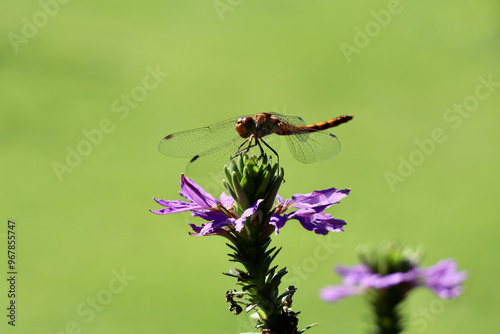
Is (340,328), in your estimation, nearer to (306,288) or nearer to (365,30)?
(306,288)

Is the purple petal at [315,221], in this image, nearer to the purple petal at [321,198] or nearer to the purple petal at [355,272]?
the purple petal at [321,198]

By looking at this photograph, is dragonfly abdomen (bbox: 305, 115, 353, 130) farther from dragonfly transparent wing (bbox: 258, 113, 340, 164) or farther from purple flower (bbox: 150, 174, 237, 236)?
purple flower (bbox: 150, 174, 237, 236)

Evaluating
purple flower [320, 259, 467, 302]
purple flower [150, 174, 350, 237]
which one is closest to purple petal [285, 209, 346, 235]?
purple flower [150, 174, 350, 237]

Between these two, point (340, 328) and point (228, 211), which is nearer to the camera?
point (228, 211)

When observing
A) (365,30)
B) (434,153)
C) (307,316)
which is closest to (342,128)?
(434,153)

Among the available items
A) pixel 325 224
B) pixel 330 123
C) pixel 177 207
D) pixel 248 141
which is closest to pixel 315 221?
pixel 325 224

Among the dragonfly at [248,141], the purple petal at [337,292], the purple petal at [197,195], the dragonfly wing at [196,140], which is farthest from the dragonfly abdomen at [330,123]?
the purple petal at [197,195]

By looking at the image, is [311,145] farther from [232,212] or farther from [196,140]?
[232,212]
